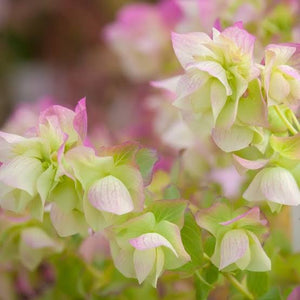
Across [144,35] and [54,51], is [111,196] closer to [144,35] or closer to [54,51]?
[144,35]

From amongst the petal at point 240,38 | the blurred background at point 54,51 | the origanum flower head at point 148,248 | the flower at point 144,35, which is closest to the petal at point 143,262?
the origanum flower head at point 148,248

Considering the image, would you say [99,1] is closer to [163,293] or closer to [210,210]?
[163,293]

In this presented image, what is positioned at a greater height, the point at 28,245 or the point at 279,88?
the point at 279,88

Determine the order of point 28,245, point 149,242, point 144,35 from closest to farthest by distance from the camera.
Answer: point 149,242 → point 28,245 → point 144,35

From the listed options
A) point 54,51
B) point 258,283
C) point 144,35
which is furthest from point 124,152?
point 54,51

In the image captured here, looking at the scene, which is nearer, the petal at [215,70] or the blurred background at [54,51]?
the petal at [215,70]

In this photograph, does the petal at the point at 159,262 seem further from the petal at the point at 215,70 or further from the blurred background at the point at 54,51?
the blurred background at the point at 54,51

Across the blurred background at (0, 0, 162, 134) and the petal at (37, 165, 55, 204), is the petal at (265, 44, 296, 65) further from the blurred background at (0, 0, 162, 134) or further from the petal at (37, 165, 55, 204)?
the blurred background at (0, 0, 162, 134)
